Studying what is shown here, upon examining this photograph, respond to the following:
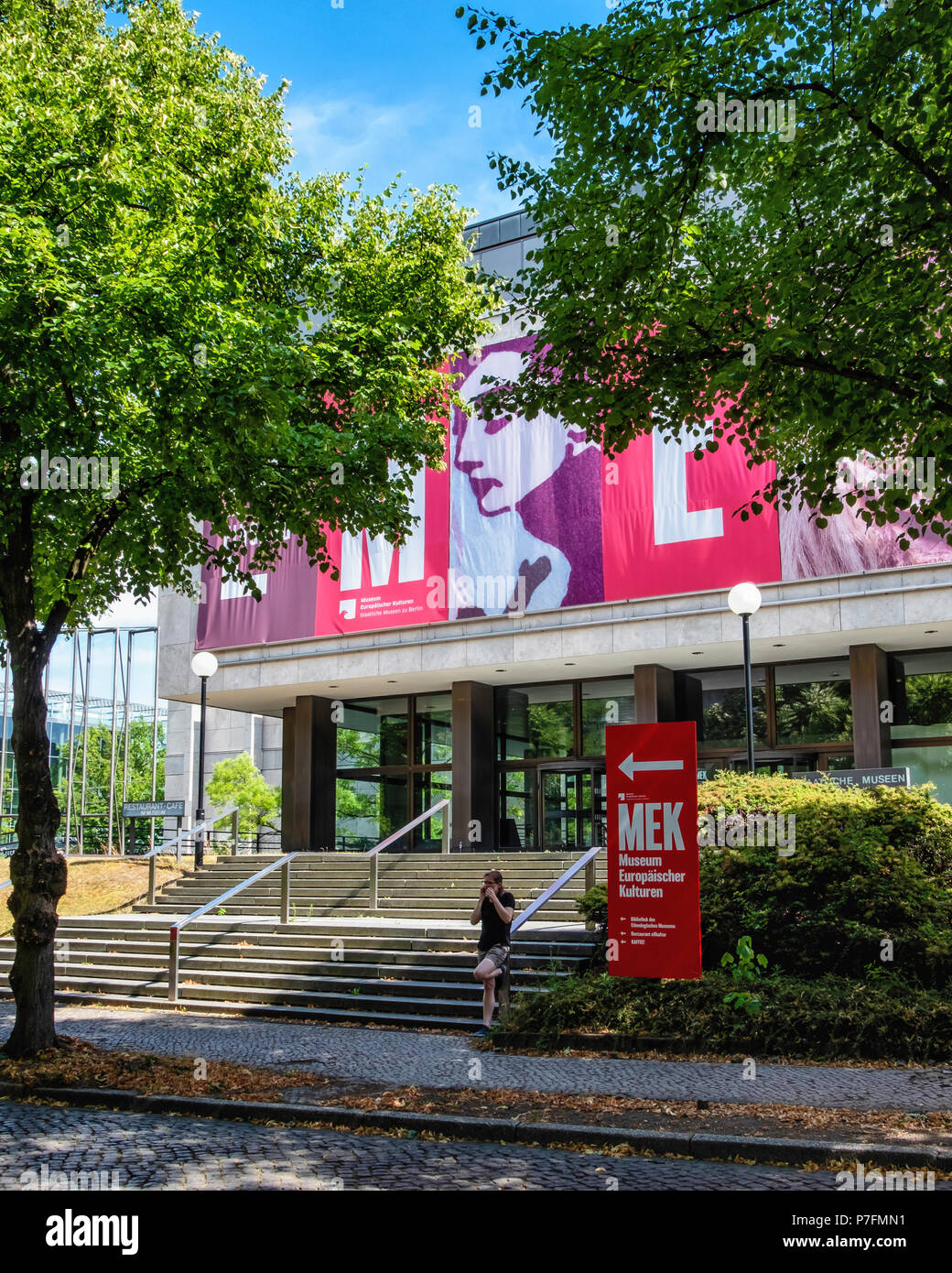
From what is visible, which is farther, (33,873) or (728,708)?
(728,708)

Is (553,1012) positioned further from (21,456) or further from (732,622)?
(732,622)

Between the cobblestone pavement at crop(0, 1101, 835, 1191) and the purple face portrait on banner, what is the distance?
1786 cm

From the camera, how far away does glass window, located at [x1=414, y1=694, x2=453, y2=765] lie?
29.7 m

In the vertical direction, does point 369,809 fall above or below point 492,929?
above

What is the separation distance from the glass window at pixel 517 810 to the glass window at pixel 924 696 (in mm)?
8876

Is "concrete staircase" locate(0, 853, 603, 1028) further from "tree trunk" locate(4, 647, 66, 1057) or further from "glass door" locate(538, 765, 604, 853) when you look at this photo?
"glass door" locate(538, 765, 604, 853)

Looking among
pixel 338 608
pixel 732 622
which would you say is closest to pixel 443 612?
pixel 338 608

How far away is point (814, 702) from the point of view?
2433 centimetres

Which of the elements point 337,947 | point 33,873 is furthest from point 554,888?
point 33,873

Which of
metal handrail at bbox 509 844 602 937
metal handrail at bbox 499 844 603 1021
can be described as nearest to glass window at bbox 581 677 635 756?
metal handrail at bbox 509 844 602 937

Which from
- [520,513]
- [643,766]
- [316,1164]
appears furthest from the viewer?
[520,513]

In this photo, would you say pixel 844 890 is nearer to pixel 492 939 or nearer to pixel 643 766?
pixel 643 766

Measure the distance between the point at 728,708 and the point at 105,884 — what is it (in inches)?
562

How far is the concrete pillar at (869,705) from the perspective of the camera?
22359 millimetres
